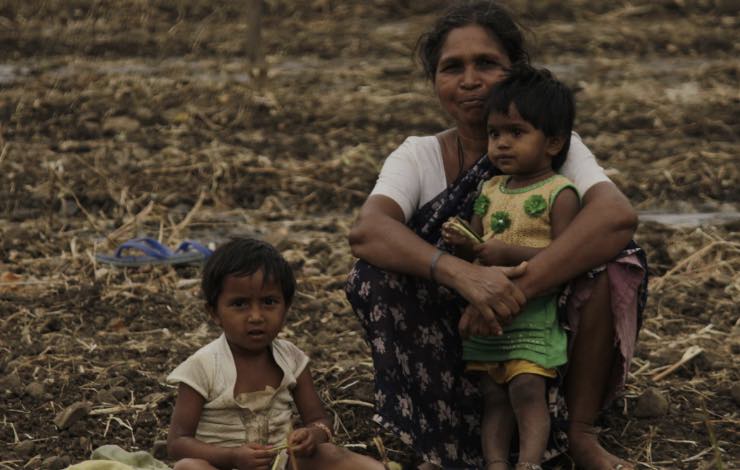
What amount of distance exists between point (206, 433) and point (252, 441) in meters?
0.12

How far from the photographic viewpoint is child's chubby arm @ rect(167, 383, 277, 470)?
11.3 feet

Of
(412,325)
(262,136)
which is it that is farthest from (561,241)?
(262,136)

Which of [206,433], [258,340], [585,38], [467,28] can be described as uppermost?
[467,28]

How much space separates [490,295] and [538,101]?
1.79ft

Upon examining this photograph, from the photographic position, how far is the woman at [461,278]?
3.64m

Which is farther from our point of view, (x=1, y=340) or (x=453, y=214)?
(x=1, y=340)

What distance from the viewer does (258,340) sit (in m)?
3.54

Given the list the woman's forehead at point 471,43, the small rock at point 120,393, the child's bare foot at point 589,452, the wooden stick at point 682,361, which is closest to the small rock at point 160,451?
the small rock at point 120,393

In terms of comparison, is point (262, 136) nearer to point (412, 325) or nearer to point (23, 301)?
point (23, 301)

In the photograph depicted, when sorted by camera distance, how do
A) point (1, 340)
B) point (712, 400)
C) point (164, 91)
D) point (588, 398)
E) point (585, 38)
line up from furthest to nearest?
point (585, 38) < point (164, 91) < point (1, 340) < point (712, 400) < point (588, 398)

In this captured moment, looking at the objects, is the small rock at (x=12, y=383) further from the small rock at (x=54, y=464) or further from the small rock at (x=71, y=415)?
the small rock at (x=54, y=464)

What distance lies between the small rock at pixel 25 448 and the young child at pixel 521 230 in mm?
1357

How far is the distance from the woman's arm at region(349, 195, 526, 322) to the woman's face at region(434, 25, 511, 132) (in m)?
0.35

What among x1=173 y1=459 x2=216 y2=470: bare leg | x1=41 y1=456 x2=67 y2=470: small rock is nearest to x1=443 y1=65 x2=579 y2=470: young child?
x1=173 y1=459 x2=216 y2=470: bare leg
